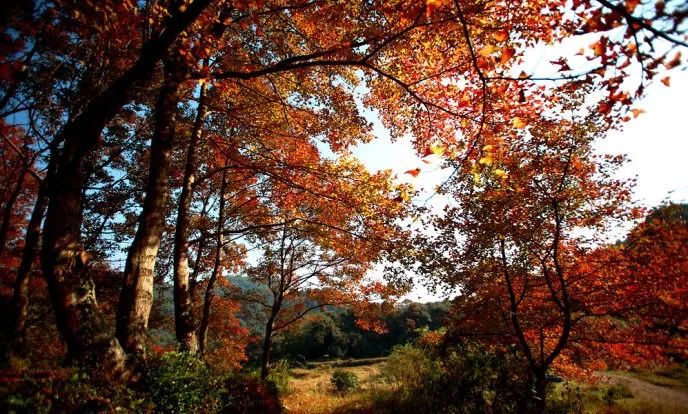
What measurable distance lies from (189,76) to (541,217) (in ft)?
30.4

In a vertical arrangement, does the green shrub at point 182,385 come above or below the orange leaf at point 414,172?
below

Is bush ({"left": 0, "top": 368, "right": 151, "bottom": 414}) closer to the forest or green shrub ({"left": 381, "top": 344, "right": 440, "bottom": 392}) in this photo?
the forest

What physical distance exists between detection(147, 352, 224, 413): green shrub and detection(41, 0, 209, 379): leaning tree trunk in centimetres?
73

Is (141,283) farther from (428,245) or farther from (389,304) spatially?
(389,304)

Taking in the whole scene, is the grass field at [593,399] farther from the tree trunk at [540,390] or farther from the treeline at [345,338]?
the treeline at [345,338]

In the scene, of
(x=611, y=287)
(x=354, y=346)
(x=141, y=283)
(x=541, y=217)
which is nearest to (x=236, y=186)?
(x=141, y=283)

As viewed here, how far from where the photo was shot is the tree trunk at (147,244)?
5254mm

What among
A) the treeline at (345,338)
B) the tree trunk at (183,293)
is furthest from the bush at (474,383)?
the treeline at (345,338)

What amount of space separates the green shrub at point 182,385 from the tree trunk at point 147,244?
43 cm

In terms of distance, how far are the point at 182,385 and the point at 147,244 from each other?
97.8 inches

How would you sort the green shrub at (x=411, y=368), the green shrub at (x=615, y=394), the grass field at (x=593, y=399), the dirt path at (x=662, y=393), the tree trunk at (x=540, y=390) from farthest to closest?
the green shrub at (x=615, y=394) < the dirt path at (x=662, y=393) < the grass field at (x=593, y=399) < the green shrub at (x=411, y=368) < the tree trunk at (x=540, y=390)

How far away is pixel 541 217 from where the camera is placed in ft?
29.8

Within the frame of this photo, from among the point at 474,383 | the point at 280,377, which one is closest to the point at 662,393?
the point at 474,383

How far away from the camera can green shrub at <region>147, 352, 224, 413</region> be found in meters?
5.30
